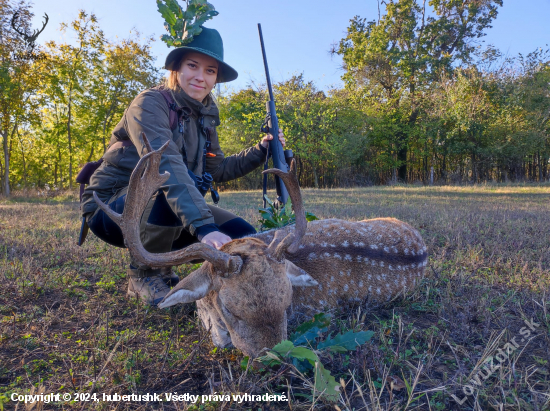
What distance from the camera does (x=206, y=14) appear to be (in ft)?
14.5

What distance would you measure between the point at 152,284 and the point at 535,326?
376cm

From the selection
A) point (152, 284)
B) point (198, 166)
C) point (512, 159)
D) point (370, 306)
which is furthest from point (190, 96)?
point (512, 159)

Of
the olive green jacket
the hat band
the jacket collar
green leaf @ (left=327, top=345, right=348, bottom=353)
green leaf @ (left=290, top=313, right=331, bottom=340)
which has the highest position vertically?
the hat band

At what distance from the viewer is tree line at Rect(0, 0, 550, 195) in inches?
1032

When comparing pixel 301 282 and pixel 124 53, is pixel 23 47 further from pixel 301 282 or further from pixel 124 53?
pixel 301 282

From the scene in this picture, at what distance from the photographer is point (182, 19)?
4.28 meters

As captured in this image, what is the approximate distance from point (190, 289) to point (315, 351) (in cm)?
102

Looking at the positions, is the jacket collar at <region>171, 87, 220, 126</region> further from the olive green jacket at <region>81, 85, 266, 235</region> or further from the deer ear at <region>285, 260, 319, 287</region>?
the deer ear at <region>285, 260, 319, 287</region>

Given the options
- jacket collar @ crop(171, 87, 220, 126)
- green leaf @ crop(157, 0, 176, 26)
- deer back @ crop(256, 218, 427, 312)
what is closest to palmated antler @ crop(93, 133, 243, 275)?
deer back @ crop(256, 218, 427, 312)

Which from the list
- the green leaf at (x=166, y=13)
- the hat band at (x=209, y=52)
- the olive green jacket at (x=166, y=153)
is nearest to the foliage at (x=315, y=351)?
the olive green jacket at (x=166, y=153)

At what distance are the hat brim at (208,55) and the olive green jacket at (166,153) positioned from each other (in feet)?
1.15

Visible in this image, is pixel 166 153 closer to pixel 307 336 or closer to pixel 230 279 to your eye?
pixel 230 279

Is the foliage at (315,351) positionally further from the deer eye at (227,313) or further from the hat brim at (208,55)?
the hat brim at (208,55)

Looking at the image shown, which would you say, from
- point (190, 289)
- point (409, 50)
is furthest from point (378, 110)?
point (190, 289)
